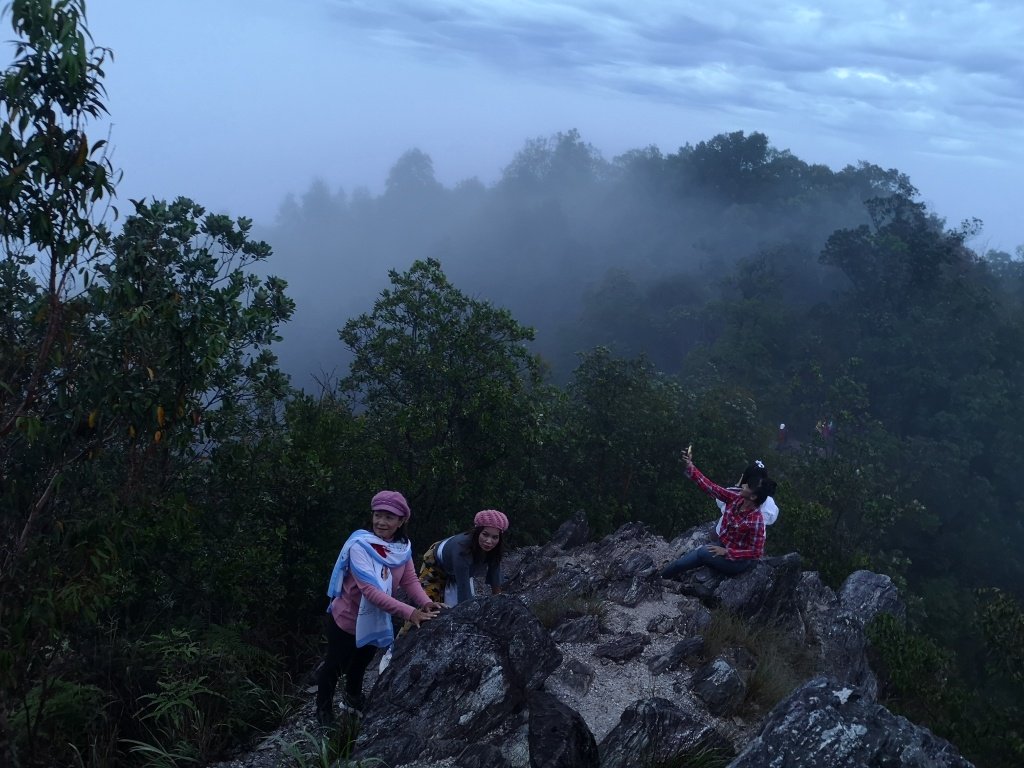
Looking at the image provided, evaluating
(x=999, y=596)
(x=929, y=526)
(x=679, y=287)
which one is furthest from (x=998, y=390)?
(x=679, y=287)

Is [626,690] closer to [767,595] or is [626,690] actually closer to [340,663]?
[340,663]

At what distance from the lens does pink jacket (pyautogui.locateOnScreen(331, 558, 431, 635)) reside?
199 inches

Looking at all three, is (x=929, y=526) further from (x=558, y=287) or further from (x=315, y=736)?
(x=558, y=287)

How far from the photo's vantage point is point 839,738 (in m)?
4.16

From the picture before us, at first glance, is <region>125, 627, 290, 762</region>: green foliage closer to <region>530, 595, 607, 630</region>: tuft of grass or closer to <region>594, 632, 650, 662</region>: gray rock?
<region>530, 595, 607, 630</region>: tuft of grass

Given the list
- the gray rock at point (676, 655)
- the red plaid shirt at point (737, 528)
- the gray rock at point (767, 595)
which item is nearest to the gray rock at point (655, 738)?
the gray rock at point (676, 655)

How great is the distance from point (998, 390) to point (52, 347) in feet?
117

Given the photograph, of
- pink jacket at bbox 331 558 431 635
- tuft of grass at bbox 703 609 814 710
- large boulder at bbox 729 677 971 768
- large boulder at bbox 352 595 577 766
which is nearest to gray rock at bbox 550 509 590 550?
tuft of grass at bbox 703 609 814 710

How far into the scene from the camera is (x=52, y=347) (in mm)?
5078

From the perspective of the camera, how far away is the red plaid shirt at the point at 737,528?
8.58 m

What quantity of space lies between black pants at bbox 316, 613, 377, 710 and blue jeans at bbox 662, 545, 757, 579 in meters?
4.34

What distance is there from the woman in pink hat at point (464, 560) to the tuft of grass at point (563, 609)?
1544mm

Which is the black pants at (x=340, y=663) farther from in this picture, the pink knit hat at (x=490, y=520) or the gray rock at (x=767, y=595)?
the gray rock at (x=767, y=595)

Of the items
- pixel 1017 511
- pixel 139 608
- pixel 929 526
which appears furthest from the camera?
pixel 1017 511
